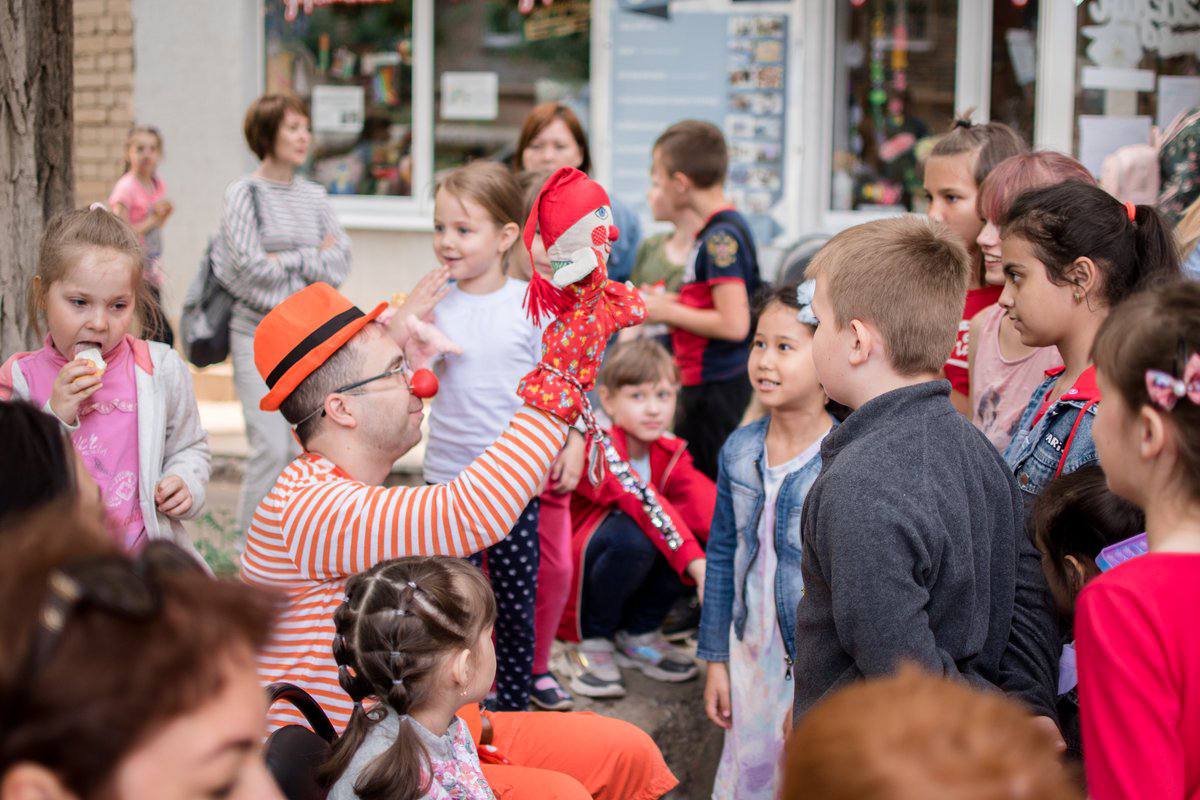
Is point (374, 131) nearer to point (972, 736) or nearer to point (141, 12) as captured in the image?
point (141, 12)

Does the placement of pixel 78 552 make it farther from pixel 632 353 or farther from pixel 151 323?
pixel 632 353

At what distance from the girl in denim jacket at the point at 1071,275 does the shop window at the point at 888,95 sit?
5.44 metres

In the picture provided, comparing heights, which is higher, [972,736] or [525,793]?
[972,736]

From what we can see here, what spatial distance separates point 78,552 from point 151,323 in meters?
2.25

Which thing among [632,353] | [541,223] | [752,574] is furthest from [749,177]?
[541,223]

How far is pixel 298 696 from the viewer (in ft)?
6.92

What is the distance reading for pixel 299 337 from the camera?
2.62 m

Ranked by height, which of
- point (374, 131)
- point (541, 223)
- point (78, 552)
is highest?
point (374, 131)

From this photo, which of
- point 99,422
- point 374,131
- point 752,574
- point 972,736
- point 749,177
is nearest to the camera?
Answer: point 972,736

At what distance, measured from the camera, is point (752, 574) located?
10.4 feet

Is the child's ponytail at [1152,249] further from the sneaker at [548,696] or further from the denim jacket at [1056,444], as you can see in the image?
the sneaker at [548,696]

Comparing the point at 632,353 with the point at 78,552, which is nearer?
the point at 78,552

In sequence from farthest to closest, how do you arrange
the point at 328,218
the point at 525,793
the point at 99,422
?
the point at 328,218 → the point at 99,422 → the point at 525,793

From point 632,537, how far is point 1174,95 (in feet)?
16.7
